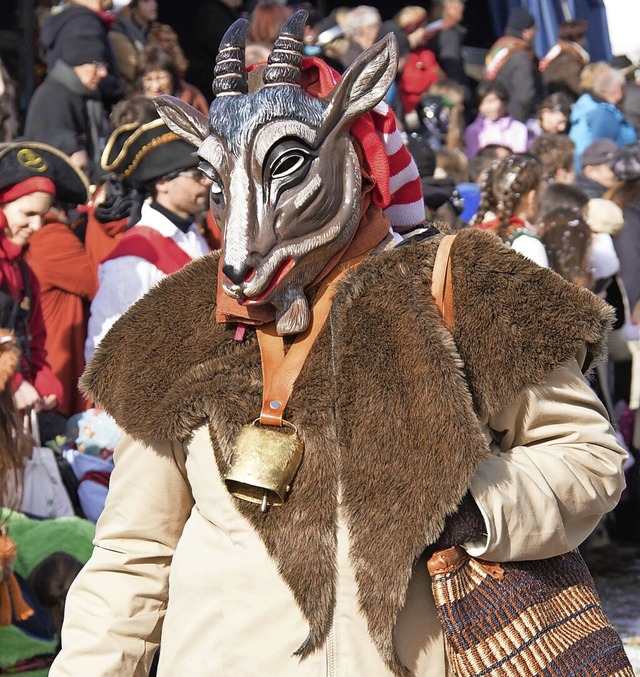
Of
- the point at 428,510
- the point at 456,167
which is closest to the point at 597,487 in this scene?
the point at 428,510

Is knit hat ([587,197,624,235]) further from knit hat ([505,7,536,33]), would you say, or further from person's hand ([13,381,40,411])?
knit hat ([505,7,536,33])

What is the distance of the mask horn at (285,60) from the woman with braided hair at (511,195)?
3138 millimetres

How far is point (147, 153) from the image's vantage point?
5.29m

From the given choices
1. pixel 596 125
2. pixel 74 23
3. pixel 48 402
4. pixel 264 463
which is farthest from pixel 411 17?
pixel 264 463

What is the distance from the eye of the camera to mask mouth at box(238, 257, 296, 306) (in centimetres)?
211

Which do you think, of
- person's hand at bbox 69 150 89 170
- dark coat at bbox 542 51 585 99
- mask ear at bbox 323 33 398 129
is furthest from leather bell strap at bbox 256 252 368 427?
dark coat at bbox 542 51 585 99

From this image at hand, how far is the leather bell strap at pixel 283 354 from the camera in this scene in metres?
2.14

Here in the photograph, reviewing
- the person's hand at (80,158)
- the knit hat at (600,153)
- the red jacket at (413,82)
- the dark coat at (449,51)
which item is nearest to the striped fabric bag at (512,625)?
the person's hand at (80,158)

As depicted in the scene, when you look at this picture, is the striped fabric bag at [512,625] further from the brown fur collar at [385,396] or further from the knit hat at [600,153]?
the knit hat at [600,153]

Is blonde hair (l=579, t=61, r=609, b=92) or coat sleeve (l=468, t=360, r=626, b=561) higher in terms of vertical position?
coat sleeve (l=468, t=360, r=626, b=561)

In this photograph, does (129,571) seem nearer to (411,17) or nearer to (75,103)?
(75,103)

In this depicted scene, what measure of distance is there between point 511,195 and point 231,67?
327 cm

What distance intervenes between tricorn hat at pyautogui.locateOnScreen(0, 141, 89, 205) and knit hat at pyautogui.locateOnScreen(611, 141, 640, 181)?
13.0ft

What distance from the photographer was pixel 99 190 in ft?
19.5
